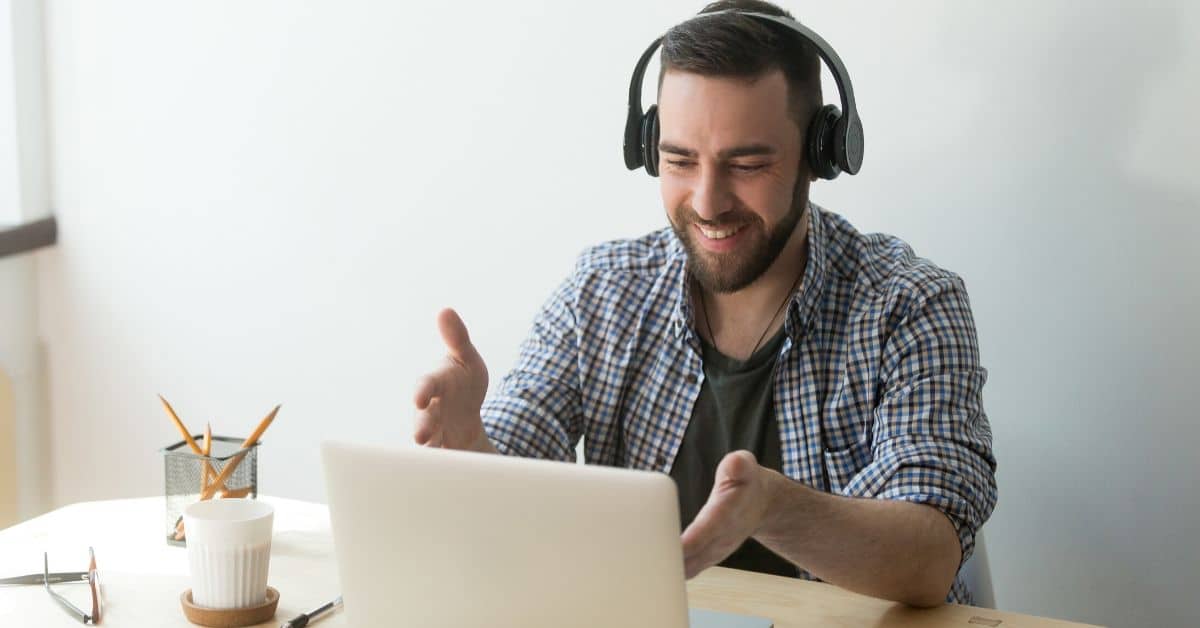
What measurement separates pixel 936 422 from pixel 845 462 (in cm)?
17

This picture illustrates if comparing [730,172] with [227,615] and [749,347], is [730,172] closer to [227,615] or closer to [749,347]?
[749,347]

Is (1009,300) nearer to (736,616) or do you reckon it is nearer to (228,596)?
(736,616)

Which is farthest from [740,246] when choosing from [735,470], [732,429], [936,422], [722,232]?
[735,470]

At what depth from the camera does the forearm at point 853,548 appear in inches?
48.8

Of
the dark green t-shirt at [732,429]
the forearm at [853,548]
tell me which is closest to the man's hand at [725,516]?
the forearm at [853,548]

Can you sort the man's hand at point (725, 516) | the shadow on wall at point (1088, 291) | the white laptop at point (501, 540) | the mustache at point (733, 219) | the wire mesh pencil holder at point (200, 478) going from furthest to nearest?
the shadow on wall at point (1088, 291) → the mustache at point (733, 219) → the wire mesh pencil holder at point (200, 478) → the man's hand at point (725, 516) → the white laptop at point (501, 540)

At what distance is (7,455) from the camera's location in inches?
101

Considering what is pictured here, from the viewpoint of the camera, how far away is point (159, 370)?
8.73ft

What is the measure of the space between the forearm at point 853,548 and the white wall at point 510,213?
0.67 meters

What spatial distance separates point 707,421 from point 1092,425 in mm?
614

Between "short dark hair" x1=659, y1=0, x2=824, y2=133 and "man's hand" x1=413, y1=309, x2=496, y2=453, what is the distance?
474mm

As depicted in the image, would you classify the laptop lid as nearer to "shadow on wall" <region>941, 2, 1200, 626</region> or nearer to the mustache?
the mustache

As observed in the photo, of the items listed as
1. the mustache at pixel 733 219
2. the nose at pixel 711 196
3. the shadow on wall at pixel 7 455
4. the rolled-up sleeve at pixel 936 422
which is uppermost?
the nose at pixel 711 196

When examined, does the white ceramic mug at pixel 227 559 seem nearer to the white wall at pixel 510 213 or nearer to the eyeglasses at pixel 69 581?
the eyeglasses at pixel 69 581
